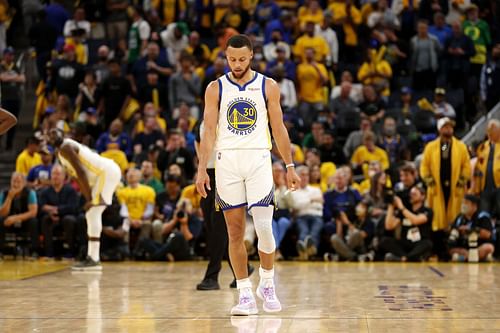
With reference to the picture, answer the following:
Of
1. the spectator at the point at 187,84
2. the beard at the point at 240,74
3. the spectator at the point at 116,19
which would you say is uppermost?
the spectator at the point at 116,19

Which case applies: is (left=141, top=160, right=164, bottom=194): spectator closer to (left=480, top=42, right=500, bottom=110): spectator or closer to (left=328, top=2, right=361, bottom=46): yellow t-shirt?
(left=328, top=2, right=361, bottom=46): yellow t-shirt

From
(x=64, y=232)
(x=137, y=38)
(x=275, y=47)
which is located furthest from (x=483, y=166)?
(x=137, y=38)

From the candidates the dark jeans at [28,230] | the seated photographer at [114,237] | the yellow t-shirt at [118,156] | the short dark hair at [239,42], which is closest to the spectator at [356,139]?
the yellow t-shirt at [118,156]

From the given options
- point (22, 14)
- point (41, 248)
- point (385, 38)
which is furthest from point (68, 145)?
point (22, 14)

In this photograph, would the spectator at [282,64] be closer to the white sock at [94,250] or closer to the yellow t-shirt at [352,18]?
the yellow t-shirt at [352,18]

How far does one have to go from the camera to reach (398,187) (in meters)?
14.4

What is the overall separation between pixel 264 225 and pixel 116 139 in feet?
32.6

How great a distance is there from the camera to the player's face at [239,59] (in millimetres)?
7281

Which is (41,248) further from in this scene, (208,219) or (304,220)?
(208,219)

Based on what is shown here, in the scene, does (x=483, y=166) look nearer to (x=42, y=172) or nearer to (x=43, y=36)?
(x=42, y=172)

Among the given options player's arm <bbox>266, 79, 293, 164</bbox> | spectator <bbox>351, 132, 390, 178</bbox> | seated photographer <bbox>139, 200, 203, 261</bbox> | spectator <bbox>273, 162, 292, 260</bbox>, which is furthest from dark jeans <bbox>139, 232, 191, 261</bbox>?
player's arm <bbox>266, 79, 293, 164</bbox>

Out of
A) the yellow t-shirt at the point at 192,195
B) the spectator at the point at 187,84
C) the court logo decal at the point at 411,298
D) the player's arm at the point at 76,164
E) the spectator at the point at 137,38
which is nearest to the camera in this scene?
the court logo decal at the point at 411,298

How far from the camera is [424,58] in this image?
1830cm

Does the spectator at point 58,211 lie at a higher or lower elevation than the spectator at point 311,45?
lower
